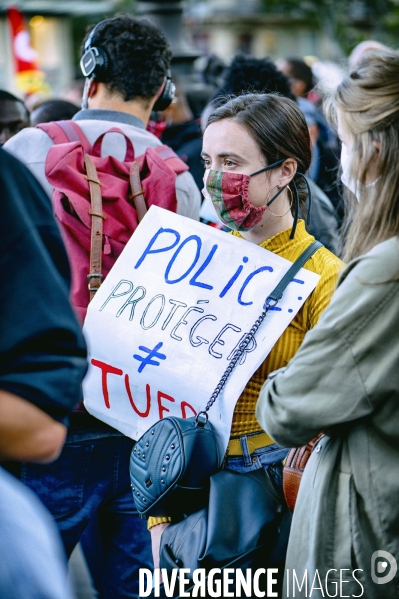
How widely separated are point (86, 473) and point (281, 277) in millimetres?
1005

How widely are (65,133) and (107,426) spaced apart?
1037 mm

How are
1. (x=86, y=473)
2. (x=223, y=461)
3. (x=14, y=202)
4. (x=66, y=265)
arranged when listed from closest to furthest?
(x=14, y=202), (x=66, y=265), (x=223, y=461), (x=86, y=473)

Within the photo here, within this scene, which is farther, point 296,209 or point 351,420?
point 296,209

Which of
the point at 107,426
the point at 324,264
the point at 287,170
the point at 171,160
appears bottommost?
the point at 107,426

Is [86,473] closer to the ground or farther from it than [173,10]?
closer to the ground

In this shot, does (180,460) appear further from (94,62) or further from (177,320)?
(94,62)

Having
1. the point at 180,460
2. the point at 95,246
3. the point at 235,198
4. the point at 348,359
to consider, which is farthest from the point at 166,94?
the point at 348,359

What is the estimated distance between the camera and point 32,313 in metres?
1.38

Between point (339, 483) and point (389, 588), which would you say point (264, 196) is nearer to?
point (339, 483)

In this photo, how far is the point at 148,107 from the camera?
127 inches

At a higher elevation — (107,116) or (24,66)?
(107,116)

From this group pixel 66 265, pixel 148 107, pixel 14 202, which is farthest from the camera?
pixel 148 107

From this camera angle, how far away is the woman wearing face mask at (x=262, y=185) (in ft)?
7.84

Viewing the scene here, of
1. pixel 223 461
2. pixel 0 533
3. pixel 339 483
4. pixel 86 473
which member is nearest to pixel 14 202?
pixel 0 533
